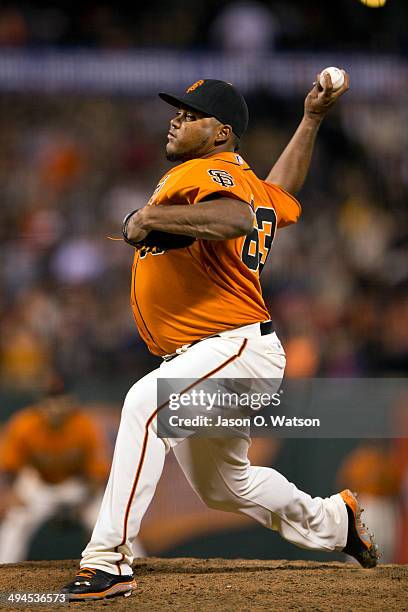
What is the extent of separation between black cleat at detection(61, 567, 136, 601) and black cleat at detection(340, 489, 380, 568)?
0.97 m

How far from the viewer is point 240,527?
5996mm

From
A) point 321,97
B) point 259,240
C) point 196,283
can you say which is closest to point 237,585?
point 196,283

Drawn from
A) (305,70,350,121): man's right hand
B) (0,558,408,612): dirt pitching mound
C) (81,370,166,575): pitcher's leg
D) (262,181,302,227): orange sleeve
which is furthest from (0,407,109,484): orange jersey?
(305,70,350,121): man's right hand

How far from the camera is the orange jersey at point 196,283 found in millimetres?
3334

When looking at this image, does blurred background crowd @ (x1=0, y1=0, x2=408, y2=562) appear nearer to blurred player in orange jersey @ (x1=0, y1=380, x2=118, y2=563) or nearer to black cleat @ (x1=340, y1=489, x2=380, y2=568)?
blurred player in orange jersey @ (x1=0, y1=380, x2=118, y2=563)

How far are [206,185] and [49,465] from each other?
10.8 feet

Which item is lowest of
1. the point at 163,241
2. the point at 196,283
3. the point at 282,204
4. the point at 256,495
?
the point at 256,495

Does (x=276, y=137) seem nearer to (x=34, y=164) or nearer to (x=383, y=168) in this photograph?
(x=383, y=168)

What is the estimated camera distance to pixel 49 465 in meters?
6.00

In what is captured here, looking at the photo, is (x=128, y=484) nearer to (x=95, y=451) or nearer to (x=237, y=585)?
(x=237, y=585)

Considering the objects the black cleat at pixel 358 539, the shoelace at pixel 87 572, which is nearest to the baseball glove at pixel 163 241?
the shoelace at pixel 87 572

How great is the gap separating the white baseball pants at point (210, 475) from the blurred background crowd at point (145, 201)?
7.55ft

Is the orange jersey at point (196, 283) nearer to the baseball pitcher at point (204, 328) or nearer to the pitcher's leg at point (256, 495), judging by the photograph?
the baseball pitcher at point (204, 328)

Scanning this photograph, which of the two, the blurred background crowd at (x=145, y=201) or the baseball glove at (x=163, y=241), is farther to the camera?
the blurred background crowd at (x=145, y=201)
